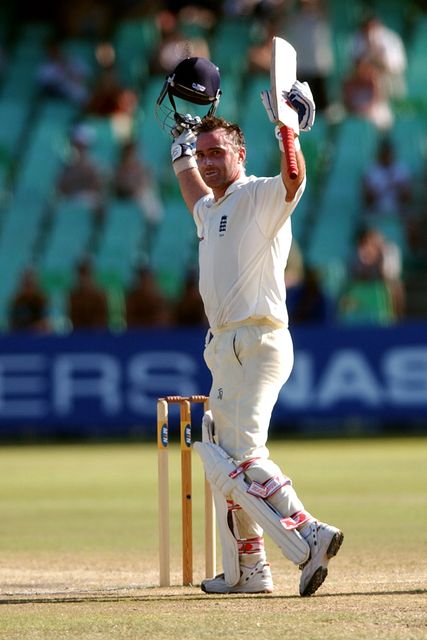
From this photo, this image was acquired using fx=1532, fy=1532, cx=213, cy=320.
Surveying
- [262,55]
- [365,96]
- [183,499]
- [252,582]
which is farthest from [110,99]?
[252,582]

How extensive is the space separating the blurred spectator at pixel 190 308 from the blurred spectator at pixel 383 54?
528 cm

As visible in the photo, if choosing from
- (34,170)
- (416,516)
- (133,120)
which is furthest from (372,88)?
(416,516)

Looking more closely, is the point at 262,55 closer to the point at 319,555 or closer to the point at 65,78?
the point at 65,78

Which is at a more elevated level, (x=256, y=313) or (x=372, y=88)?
(x=372, y=88)

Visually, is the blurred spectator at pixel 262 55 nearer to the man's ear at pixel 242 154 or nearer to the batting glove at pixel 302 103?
the man's ear at pixel 242 154

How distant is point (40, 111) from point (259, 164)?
406 cm

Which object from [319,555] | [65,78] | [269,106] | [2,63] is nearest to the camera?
[319,555]

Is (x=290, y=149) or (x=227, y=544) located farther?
(x=227, y=544)

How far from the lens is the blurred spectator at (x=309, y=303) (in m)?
17.6

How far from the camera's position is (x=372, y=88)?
21219 millimetres

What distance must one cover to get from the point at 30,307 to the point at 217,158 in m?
11.2

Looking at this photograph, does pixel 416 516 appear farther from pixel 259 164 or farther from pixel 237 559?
pixel 259 164

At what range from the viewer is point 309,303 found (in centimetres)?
1762

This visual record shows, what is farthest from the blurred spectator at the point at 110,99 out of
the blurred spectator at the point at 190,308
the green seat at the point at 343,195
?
the blurred spectator at the point at 190,308
